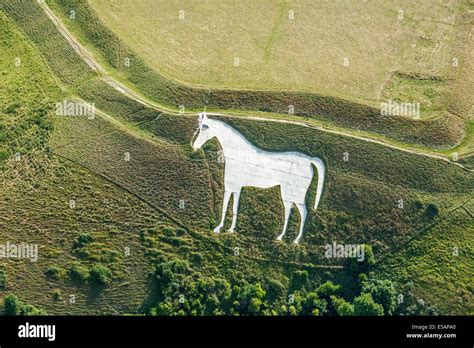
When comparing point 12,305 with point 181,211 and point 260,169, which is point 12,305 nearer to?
point 181,211

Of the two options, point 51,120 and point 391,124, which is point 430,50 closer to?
point 391,124

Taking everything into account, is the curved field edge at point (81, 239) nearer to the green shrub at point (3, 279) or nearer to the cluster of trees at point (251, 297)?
the green shrub at point (3, 279)

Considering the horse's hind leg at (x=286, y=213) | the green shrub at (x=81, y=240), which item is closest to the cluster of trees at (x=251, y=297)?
the horse's hind leg at (x=286, y=213)

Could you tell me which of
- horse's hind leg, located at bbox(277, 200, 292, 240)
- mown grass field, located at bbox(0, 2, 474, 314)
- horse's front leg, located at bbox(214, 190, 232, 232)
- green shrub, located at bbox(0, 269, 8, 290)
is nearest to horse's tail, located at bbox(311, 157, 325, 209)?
mown grass field, located at bbox(0, 2, 474, 314)

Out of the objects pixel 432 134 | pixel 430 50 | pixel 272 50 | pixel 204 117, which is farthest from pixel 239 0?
pixel 432 134

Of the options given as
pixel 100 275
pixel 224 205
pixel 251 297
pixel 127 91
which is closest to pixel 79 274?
pixel 100 275

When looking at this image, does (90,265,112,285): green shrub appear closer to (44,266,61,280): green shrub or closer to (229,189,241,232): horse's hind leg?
(44,266,61,280): green shrub

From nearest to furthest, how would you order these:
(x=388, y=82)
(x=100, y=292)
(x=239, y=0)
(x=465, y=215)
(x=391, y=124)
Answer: (x=100, y=292) < (x=465, y=215) < (x=391, y=124) < (x=388, y=82) < (x=239, y=0)
